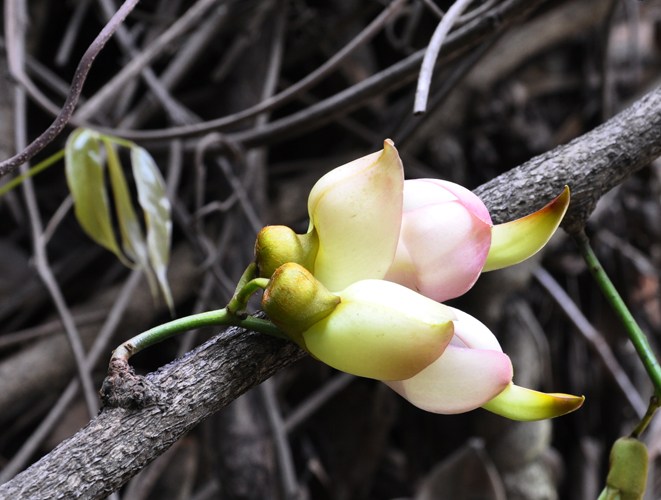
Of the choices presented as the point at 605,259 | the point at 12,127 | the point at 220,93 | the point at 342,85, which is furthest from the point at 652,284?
the point at 12,127

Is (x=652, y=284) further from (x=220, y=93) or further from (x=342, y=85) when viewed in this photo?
(x=220, y=93)

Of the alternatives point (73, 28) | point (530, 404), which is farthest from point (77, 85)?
point (73, 28)

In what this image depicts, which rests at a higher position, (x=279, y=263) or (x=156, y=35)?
(x=156, y=35)

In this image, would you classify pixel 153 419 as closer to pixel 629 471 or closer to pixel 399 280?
pixel 399 280

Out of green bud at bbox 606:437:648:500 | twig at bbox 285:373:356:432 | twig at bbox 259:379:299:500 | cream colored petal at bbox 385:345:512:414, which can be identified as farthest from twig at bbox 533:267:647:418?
cream colored petal at bbox 385:345:512:414

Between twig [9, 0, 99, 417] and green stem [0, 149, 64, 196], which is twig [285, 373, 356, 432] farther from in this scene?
green stem [0, 149, 64, 196]
